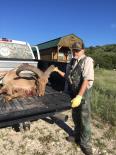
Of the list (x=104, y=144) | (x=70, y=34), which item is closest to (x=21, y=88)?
(x=104, y=144)

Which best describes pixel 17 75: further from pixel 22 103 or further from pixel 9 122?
pixel 9 122

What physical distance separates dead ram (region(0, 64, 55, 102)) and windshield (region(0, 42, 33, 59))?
9.01ft

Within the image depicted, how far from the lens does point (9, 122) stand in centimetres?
528

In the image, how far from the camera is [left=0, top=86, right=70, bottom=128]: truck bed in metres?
5.19

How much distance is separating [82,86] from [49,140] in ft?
5.88

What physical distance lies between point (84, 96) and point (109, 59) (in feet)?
134

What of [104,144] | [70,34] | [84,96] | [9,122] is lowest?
[104,144]

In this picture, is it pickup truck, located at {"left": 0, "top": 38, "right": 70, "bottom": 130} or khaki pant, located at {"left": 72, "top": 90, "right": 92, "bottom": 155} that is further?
khaki pant, located at {"left": 72, "top": 90, "right": 92, "bottom": 155}

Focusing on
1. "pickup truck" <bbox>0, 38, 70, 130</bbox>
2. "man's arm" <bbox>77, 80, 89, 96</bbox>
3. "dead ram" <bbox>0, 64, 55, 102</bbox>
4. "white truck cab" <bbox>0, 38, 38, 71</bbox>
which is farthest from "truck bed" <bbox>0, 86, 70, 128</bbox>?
"white truck cab" <bbox>0, 38, 38, 71</bbox>

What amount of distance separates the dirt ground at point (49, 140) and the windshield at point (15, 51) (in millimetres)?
3095

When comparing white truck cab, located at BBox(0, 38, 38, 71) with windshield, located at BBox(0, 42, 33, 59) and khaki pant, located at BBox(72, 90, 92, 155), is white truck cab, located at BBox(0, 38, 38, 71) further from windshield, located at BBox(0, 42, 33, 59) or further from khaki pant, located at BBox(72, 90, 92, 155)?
khaki pant, located at BBox(72, 90, 92, 155)

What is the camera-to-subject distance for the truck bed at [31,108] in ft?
17.0

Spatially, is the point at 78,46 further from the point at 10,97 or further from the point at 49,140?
the point at 49,140

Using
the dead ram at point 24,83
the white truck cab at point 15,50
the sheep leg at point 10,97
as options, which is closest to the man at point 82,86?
the dead ram at point 24,83
